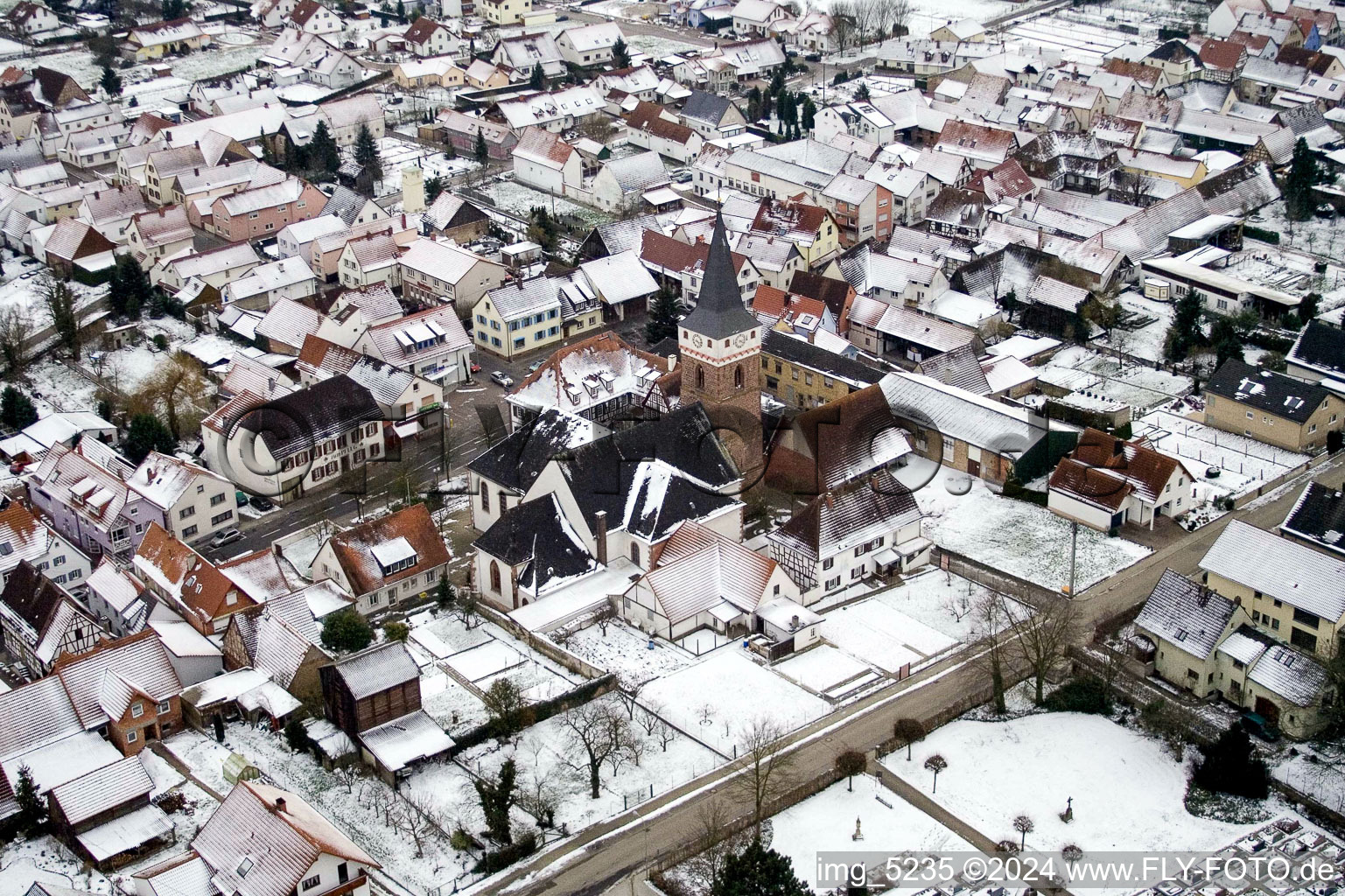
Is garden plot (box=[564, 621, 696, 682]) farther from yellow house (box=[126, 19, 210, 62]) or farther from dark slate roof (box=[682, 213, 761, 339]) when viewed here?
yellow house (box=[126, 19, 210, 62])

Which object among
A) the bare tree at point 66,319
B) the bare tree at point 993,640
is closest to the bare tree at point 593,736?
the bare tree at point 993,640

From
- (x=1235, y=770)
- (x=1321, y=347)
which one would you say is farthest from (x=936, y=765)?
(x=1321, y=347)

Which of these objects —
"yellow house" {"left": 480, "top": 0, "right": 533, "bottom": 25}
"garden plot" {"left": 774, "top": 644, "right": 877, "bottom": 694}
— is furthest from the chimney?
"yellow house" {"left": 480, "top": 0, "right": 533, "bottom": 25}

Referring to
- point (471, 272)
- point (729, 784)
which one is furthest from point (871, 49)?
point (729, 784)

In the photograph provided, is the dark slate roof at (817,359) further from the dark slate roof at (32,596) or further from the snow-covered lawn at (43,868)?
the snow-covered lawn at (43,868)

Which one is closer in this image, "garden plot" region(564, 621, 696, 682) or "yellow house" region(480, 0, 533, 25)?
"garden plot" region(564, 621, 696, 682)

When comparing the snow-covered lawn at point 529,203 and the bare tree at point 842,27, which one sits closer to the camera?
the snow-covered lawn at point 529,203
